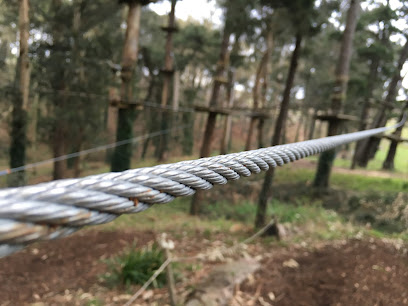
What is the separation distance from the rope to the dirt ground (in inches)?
103

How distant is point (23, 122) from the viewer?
7.97 m

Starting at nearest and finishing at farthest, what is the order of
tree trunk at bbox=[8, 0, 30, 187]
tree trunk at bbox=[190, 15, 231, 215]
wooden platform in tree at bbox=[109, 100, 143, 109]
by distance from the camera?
wooden platform in tree at bbox=[109, 100, 143, 109], tree trunk at bbox=[8, 0, 30, 187], tree trunk at bbox=[190, 15, 231, 215]

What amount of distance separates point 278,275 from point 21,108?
24.3ft

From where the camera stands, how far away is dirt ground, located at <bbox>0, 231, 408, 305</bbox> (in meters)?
2.91

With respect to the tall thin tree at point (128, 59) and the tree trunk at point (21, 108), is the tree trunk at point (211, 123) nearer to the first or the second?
the tall thin tree at point (128, 59)

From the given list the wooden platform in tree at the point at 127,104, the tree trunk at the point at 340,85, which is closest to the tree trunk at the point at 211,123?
the wooden platform in tree at the point at 127,104

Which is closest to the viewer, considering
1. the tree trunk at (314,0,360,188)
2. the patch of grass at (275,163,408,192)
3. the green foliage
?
the green foliage

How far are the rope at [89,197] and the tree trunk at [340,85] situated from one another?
8.61m

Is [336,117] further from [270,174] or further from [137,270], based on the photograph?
[137,270]

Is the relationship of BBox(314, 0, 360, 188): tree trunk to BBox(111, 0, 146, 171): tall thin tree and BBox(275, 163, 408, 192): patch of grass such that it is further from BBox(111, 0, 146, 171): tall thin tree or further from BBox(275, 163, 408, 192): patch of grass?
BBox(111, 0, 146, 171): tall thin tree

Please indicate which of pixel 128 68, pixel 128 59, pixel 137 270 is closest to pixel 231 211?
pixel 128 68

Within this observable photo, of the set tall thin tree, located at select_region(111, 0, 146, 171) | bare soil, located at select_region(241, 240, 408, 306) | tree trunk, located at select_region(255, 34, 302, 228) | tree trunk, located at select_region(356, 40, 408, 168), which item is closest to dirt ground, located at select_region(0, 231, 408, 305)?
bare soil, located at select_region(241, 240, 408, 306)

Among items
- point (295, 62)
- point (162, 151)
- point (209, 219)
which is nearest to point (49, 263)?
point (209, 219)

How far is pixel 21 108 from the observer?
7828 mm
